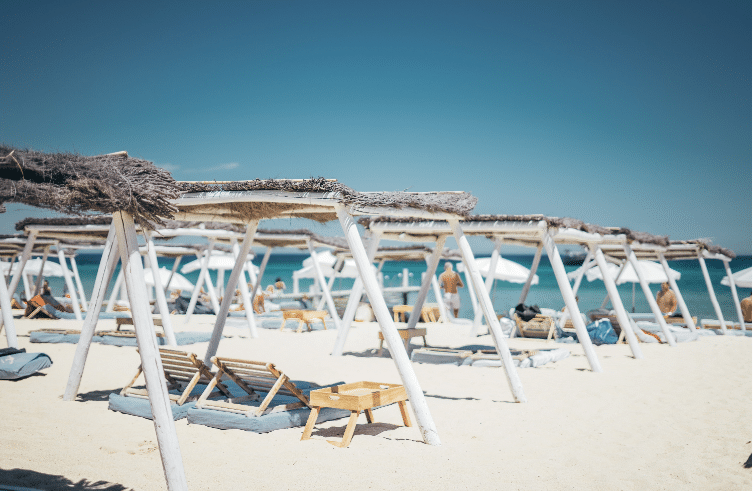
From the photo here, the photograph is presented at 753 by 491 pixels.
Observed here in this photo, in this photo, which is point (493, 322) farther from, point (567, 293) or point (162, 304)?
point (162, 304)

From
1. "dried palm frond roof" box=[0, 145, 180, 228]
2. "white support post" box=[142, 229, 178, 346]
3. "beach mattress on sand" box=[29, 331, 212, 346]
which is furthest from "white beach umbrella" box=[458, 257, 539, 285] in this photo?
"dried palm frond roof" box=[0, 145, 180, 228]

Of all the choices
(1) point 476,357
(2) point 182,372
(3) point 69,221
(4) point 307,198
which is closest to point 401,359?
(4) point 307,198

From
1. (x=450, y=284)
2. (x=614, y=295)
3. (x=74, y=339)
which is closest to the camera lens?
(x=614, y=295)

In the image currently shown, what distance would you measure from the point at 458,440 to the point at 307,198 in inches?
109

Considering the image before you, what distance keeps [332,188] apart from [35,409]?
4229 millimetres

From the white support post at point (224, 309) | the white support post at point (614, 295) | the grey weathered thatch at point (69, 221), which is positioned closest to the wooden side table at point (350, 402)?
the white support post at point (224, 309)

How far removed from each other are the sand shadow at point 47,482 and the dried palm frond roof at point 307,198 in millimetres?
2555

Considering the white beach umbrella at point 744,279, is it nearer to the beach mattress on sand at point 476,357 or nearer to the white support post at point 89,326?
the beach mattress on sand at point 476,357

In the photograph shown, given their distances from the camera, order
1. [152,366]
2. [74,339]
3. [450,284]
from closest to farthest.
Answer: [152,366]
[74,339]
[450,284]

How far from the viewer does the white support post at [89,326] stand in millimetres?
6723

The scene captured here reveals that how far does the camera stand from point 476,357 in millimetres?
10438

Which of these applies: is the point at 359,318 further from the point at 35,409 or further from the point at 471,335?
the point at 35,409

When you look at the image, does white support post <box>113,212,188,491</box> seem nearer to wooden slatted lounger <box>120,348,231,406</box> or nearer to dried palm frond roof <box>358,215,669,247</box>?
wooden slatted lounger <box>120,348,231,406</box>

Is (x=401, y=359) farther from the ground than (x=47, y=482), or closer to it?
farther from the ground
